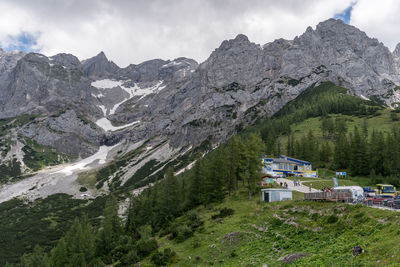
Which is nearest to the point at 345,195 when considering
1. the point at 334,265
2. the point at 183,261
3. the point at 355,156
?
the point at 334,265

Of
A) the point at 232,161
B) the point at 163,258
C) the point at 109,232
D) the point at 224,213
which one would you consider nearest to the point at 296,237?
the point at 163,258

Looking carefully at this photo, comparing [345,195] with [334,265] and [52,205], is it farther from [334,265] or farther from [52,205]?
[52,205]

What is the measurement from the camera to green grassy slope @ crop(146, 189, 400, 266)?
21719mm

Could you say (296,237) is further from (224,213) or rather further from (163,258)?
(224,213)

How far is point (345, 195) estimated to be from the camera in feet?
119


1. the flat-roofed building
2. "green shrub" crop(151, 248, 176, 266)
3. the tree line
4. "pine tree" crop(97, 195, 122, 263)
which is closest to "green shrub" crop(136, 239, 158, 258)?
the tree line

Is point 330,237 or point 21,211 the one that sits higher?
point 330,237

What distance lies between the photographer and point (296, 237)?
29.8 m

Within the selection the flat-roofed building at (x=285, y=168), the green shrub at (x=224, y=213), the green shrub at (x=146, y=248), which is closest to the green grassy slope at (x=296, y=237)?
the green shrub at (x=224, y=213)

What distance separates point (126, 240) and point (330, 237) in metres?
45.5

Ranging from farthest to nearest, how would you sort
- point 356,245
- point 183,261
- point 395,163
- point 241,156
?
point 395,163 → point 241,156 → point 183,261 → point 356,245

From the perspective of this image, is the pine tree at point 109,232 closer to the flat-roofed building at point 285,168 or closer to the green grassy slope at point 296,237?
the green grassy slope at point 296,237

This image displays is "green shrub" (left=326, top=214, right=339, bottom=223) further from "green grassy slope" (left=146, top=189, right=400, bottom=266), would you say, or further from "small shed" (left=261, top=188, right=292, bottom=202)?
"small shed" (left=261, top=188, right=292, bottom=202)

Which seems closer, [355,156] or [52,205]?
[355,156]
